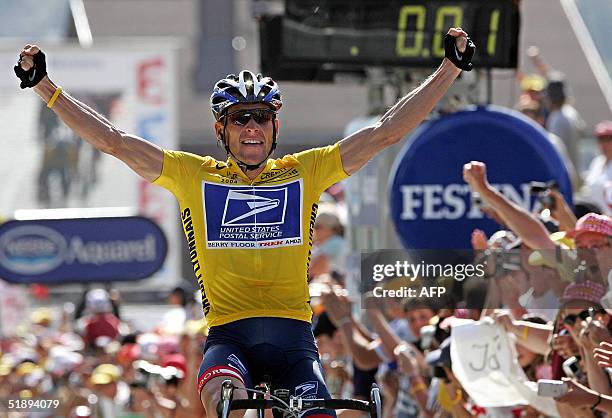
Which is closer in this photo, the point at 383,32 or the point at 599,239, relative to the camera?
the point at 599,239

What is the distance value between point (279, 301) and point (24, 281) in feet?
37.2

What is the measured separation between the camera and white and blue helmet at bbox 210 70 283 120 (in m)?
7.26

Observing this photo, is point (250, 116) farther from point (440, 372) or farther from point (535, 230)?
point (440, 372)

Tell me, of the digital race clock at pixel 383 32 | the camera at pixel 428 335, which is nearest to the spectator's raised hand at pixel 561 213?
the camera at pixel 428 335

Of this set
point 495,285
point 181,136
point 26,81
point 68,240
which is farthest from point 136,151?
point 181,136

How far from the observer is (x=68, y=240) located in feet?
64.5

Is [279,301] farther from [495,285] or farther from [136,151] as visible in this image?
[495,285]

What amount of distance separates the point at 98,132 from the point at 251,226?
32.1 inches

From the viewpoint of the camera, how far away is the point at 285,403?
21.6ft

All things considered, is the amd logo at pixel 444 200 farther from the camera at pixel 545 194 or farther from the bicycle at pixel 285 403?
the bicycle at pixel 285 403

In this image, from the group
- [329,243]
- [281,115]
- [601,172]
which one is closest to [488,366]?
[329,243]

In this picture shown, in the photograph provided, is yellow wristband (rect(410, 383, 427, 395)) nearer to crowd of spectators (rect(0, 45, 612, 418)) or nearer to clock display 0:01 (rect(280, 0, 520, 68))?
crowd of spectators (rect(0, 45, 612, 418))

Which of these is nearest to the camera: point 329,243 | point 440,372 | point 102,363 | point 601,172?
point 440,372

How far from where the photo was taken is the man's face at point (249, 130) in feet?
23.8
